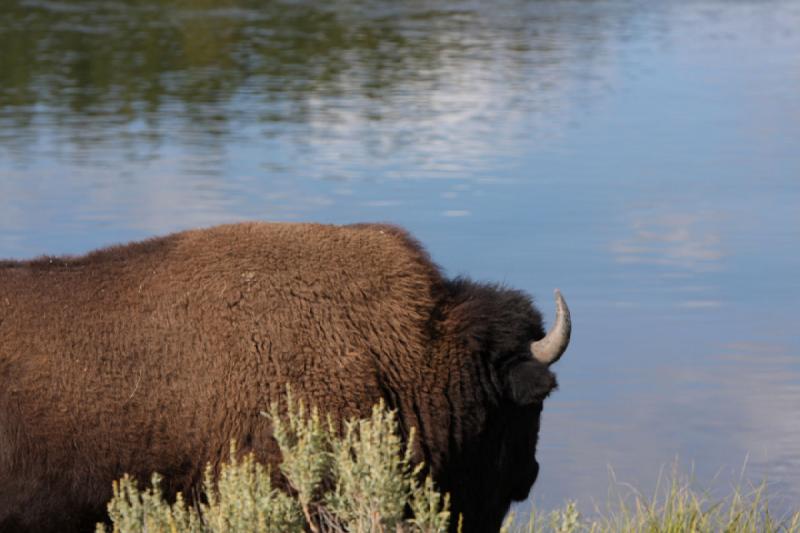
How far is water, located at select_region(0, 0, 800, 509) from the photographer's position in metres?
10.1

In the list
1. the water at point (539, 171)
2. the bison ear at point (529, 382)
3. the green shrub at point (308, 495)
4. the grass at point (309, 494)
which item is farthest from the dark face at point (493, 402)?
the water at point (539, 171)

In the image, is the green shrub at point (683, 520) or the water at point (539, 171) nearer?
the green shrub at point (683, 520)

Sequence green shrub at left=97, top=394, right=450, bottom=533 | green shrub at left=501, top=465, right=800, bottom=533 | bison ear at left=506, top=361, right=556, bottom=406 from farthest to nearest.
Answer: green shrub at left=501, top=465, right=800, bottom=533 < bison ear at left=506, top=361, right=556, bottom=406 < green shrub at left=97, top=394, right=450, bottom=533

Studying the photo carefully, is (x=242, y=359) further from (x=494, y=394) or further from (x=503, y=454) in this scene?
(x=503, y=454)

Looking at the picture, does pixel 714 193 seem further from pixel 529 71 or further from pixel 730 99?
pixel 529 71

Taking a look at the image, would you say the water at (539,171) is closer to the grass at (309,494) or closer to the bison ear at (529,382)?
the bison ear at (529,382)

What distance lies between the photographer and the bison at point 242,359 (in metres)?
5.39

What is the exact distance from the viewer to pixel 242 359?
553 cm

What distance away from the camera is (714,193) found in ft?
51.5

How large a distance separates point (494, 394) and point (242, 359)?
3.43 feet

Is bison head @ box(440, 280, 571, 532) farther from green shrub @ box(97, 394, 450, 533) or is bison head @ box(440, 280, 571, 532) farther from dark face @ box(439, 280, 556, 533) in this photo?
green shrub @ box(97, 394, 450, 533)

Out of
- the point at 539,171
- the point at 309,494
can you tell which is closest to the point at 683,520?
the point at 309,494

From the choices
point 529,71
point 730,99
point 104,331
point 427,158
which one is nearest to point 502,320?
point 104,331

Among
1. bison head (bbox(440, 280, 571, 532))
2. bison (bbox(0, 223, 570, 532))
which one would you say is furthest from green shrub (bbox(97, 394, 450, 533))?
bison head (bbox(440, 280, 571, 532))
